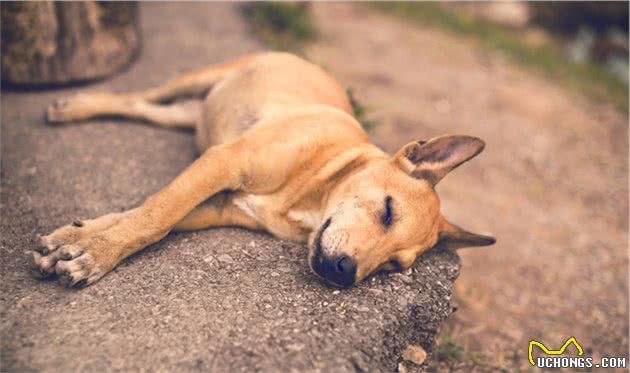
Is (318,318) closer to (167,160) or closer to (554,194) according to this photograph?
(167,160)

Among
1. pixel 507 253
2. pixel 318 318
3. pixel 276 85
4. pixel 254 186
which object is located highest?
pixel 276 85

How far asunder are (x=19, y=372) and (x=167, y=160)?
7.95 feet

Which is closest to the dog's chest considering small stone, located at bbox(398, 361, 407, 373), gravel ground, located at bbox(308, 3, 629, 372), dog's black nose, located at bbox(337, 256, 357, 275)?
dog's black nose, located at bbox(337, 256, 357, 275)

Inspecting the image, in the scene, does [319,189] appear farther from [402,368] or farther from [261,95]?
[402,368]

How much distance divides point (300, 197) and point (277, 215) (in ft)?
0.69

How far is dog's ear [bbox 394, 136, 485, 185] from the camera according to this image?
3.63 m

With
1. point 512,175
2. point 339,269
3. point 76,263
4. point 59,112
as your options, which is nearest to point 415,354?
point 339,269

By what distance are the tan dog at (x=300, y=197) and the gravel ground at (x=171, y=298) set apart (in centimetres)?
14

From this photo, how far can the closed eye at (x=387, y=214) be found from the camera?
343 cm

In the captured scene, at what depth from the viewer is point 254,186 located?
3.81 m

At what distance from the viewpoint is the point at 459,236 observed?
12.8ft

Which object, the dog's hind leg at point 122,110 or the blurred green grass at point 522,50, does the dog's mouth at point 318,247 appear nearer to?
the dog's hind leg at point 122,110

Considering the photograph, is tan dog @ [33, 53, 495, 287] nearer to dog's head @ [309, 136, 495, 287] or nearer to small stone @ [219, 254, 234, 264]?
dog's head @ [309, 136, 495, 287]

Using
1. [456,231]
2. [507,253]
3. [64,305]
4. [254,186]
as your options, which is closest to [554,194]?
[507,253]
